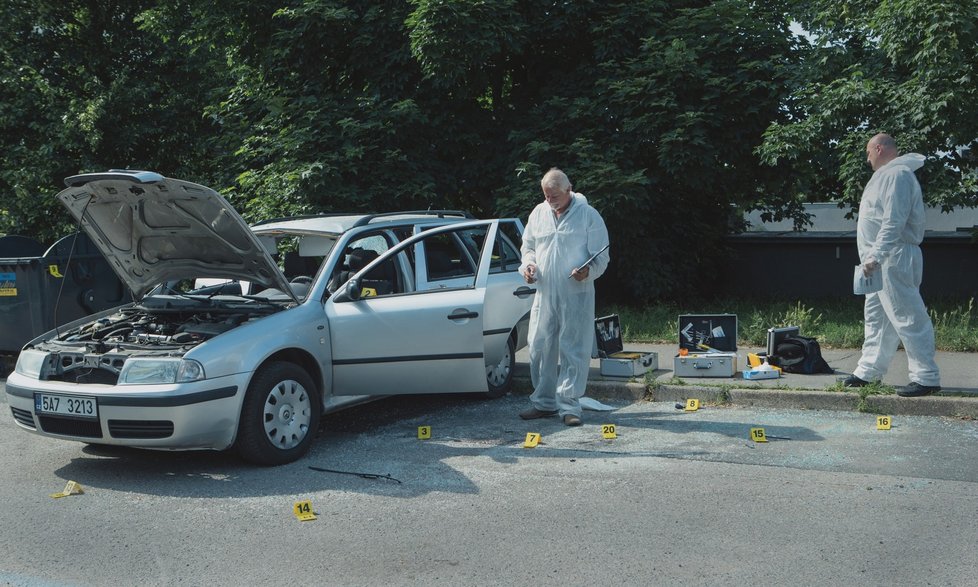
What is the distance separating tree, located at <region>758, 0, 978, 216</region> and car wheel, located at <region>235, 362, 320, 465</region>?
8.09 m

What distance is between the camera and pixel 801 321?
11094mm

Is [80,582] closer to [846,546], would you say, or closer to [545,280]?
[846,546]

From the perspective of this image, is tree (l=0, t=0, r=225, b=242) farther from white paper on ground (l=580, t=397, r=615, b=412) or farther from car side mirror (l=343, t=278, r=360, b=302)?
white paper on ground (l=580, t=397, r=615, b=412)

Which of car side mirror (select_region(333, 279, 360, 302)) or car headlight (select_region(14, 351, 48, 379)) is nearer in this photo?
car headlight (select_region(14, 351, 48, 379))

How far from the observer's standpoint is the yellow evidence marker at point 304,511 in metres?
5.25

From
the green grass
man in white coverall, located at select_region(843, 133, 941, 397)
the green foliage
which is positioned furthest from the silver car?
the green foliage

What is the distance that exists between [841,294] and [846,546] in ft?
48.4

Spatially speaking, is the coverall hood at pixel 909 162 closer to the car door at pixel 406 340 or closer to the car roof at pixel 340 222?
the car door at pixel 406 340

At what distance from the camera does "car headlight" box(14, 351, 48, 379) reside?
6410 millimetres

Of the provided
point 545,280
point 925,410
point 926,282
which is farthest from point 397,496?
point 926,282

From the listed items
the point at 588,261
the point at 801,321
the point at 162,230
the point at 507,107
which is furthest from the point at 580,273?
the point at 507,107

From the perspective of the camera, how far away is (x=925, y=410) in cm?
742

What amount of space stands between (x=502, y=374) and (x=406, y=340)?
5.34 feet

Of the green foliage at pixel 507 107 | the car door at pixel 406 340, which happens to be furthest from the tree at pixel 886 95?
the car door at pixel 406 340
